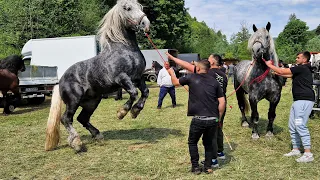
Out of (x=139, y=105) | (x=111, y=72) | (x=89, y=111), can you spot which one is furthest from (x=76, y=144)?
(x=111, y=72)

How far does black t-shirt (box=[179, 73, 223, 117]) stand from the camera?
15.1 feet

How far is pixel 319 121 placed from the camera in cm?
947

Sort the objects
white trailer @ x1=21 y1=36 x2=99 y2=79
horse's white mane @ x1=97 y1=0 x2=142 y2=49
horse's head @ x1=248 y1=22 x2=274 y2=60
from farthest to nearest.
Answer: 1. white trailer @ x1=21 y1=36 x2=99 y2=79
2. horse's head @ x1=248 y1=22 x2=274 y2=60
3. horse's white mane @ x1=97 y1=0 x2=142 y2=49

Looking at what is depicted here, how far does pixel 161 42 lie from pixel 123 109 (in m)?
35.2

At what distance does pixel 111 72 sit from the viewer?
6.18m

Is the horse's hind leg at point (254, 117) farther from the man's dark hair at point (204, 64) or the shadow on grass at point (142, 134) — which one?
the man's dark hair at point (204, 64)

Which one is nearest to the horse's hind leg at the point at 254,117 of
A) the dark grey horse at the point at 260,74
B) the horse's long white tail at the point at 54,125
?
the dark grey horse at the point at 260,74

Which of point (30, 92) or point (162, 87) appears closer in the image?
point (162, 87)

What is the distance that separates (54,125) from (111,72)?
5.33 feet

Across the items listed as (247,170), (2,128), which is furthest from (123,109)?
(2,128)

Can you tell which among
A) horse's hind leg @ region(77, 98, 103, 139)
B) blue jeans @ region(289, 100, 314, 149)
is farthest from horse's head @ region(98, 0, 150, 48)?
blue jeans @ region(289, 100, 314, 149)

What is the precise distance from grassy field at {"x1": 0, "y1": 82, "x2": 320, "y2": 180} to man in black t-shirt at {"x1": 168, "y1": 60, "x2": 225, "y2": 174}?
0.50 m

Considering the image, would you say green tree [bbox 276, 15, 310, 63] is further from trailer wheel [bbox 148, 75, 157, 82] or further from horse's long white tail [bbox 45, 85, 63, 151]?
horse's long white tail [bbox 45, 85, 63, 151]

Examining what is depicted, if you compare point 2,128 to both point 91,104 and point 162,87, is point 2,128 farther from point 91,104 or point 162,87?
point 162,87
